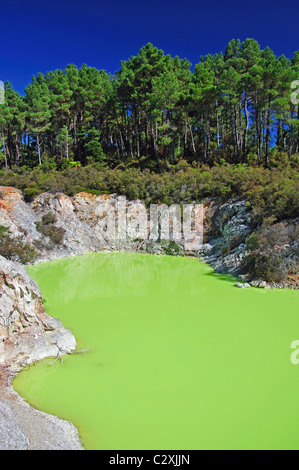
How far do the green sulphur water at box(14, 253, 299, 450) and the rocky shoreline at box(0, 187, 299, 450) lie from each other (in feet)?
1.50

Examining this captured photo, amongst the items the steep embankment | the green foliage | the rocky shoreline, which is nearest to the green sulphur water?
the steep embankment

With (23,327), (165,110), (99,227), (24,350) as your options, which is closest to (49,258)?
(99,227)

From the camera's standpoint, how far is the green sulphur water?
206 inches

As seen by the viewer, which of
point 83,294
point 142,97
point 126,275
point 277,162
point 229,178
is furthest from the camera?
point 142,97

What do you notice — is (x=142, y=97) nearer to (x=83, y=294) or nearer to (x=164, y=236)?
(x=164, y=236)

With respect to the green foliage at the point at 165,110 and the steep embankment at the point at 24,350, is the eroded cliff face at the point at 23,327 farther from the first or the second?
the green foliage at the point at 165,110

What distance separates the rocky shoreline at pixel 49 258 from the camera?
525cm

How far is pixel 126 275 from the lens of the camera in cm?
1739

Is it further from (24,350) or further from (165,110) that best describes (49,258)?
(165,110)

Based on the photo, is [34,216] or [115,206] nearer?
[34,216]

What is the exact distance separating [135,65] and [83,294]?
30.1 metres

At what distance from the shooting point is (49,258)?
22.0 meters
